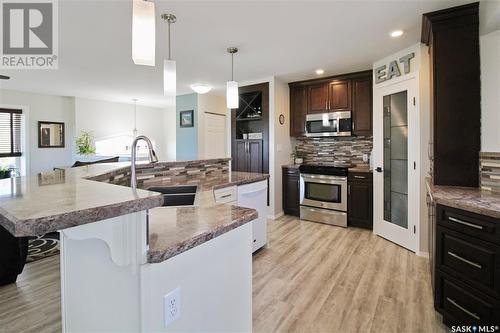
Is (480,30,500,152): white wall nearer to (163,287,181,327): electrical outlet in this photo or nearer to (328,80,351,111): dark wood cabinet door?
(328,80,351,111): dark wood cabinet door

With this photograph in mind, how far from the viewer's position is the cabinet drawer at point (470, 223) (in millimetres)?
1490

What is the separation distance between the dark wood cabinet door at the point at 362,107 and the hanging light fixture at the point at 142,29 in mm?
3512

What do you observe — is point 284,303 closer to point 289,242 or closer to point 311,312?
point 311,312

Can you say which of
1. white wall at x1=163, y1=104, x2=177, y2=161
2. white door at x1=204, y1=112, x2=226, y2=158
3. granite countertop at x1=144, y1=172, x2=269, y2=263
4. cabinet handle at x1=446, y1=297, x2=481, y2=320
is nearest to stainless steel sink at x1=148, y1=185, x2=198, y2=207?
granite countertop at x1=144, y1=172, x2=269, y2=263

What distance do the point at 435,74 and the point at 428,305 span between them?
1.92 meters

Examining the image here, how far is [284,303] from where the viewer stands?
2113 millimetres

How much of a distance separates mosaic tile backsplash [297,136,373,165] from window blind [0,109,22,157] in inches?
233

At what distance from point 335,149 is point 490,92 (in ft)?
8.87

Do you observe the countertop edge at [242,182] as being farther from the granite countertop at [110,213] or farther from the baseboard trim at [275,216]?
the baseboard trim at [275,216]

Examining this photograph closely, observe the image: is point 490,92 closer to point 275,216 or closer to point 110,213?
point 110,213

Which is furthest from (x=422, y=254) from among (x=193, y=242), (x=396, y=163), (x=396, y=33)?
(x=193, y=242)

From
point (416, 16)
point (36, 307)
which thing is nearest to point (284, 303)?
point (36, 307)

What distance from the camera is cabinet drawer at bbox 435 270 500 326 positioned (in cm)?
152

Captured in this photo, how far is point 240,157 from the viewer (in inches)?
201
